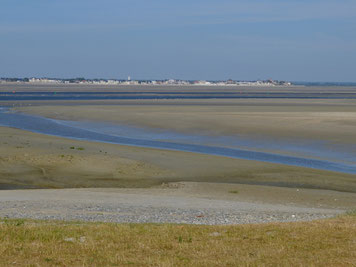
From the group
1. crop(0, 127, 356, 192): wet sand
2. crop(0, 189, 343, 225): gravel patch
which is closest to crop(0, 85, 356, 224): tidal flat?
crop(0, 127, 356, 192): wet sand

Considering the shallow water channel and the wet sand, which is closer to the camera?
the wet sand

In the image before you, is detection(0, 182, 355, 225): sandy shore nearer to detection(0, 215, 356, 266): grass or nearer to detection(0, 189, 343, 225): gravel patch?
detection(0, 189, 343, 225): gravel patch

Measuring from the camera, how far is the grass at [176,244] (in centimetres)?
1073

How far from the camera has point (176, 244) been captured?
1213 cm

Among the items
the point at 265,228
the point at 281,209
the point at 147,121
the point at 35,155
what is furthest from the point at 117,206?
the point at 147,121

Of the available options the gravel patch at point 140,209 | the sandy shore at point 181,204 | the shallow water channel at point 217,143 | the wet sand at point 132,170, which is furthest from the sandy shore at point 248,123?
the gravel patch at point 140,209

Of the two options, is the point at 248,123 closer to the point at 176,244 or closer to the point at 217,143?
the point at 217,143

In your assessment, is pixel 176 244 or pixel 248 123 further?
pixel 248 123

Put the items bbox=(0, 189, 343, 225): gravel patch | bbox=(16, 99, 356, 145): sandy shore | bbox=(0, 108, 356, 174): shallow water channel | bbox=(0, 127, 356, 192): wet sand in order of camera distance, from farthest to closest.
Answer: bbox=(16, 99, 356, 145): sandy shore
bbox=(0, 108, 356, 174): shallow water channel
bbox=(0, 127, 356, 192): wet sand
bbox=(0, 189, 343, 225): gravel patch

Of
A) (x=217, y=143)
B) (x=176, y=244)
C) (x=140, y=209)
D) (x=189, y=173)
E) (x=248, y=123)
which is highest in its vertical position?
(x=176, y=244)

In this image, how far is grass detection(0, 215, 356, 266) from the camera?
423 inches

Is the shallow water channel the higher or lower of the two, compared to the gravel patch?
lower

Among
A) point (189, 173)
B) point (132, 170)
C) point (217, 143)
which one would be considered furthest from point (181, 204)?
point (217, 143)

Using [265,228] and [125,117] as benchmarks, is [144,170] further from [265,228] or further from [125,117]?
[125,117]
